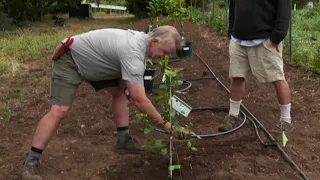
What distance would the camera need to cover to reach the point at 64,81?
2729 millimetres

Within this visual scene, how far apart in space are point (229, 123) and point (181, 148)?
0.67 metres

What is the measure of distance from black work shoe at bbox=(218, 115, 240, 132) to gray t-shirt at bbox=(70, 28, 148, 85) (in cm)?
118

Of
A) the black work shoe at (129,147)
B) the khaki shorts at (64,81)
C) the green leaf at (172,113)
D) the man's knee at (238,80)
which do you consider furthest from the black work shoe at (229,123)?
the khaki shorts at (64,81)

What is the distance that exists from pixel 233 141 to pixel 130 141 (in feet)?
2.82

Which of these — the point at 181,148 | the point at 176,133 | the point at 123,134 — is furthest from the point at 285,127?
the point at 123,134

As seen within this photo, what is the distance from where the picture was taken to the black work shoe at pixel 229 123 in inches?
139

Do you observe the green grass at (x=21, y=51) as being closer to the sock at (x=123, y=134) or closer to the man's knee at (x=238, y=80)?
the sock at (x=123, y=134)

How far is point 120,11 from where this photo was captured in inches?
1331

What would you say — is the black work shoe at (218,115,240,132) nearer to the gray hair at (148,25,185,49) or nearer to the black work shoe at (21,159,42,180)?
the gray hair at (148,25,185,49)

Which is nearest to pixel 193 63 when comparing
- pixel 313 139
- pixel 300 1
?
pixel 313 139

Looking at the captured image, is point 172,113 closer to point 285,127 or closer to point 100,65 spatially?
point 100,65

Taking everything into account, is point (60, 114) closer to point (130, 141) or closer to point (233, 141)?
point (130, 141)

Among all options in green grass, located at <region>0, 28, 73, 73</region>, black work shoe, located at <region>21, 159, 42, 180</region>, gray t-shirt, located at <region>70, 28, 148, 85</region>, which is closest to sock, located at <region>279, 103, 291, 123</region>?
gray t-shirt, located at <region>70, 28, 148, 85</region>

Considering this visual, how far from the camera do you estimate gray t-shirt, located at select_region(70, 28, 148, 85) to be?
2.46 m
